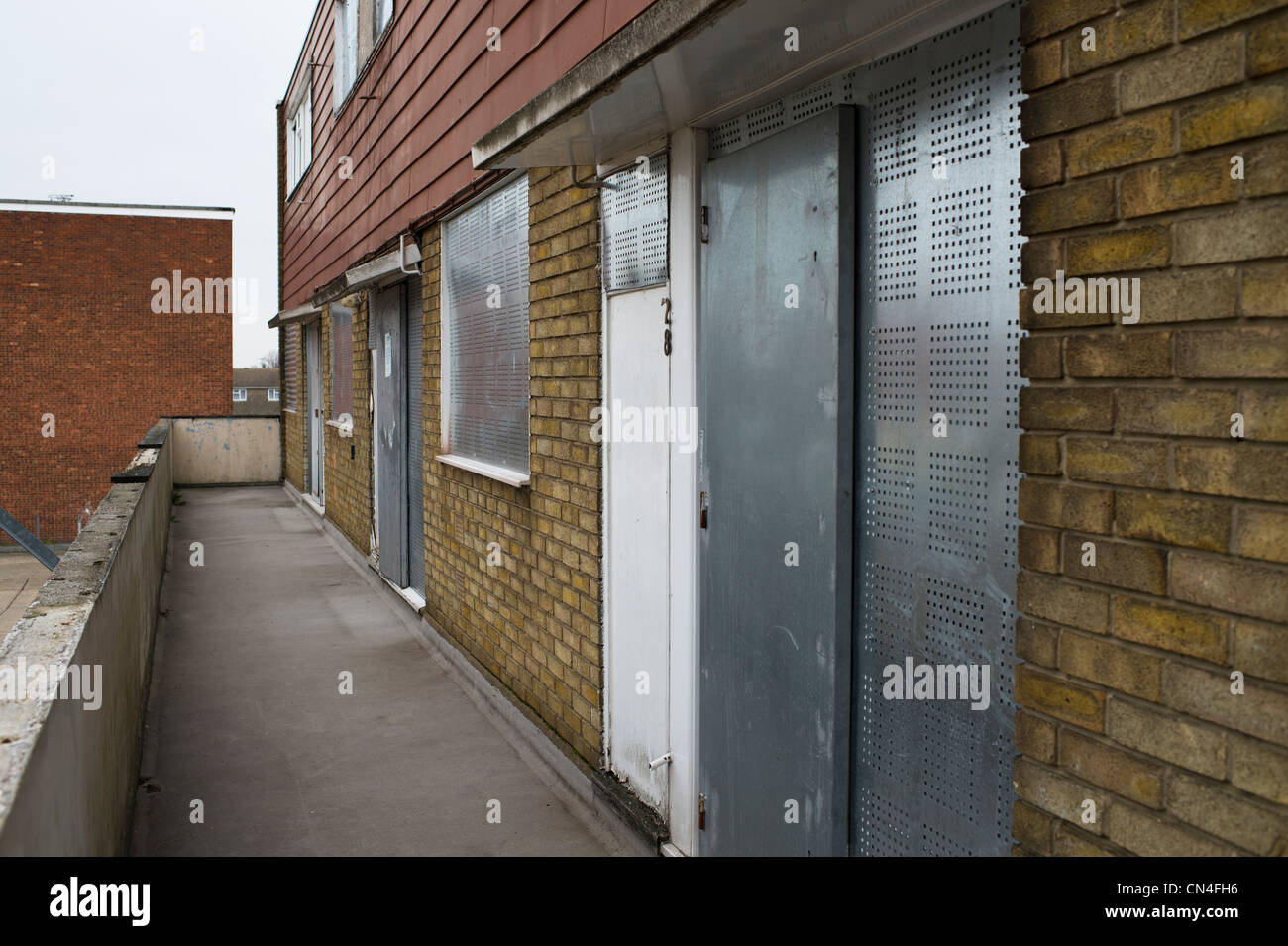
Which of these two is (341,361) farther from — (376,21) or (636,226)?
(636,226)

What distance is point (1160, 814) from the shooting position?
190cm

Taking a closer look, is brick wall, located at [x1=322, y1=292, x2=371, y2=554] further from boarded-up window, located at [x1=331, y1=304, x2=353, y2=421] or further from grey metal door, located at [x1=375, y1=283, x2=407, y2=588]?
grey metal door, located at [x1=375, y1=283, x2=407, y2=588]

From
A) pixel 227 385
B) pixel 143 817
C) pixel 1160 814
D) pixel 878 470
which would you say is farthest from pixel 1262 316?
pixel 227 385

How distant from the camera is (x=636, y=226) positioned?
156 inches

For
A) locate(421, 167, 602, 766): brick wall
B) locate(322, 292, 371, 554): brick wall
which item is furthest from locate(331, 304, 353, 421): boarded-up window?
locate(421, 167, 602, 766): brick wall

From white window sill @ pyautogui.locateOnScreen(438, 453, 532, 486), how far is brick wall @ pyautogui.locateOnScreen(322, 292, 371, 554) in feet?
11.3

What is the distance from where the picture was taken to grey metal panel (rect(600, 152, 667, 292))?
12.4 feet

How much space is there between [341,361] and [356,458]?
1.67 meters

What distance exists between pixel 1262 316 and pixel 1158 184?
337mm

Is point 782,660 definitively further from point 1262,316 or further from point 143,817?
point 143,817

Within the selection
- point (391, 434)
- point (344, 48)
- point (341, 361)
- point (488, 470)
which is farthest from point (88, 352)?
point (488, 470)

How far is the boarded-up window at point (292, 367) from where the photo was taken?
16531 millimetres

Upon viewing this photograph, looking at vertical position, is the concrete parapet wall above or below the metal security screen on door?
below

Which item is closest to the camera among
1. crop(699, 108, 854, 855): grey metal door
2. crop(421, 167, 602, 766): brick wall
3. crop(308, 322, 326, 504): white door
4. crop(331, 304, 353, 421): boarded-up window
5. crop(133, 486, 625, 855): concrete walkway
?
crop(699, 108, 854, 855): grey metal door
